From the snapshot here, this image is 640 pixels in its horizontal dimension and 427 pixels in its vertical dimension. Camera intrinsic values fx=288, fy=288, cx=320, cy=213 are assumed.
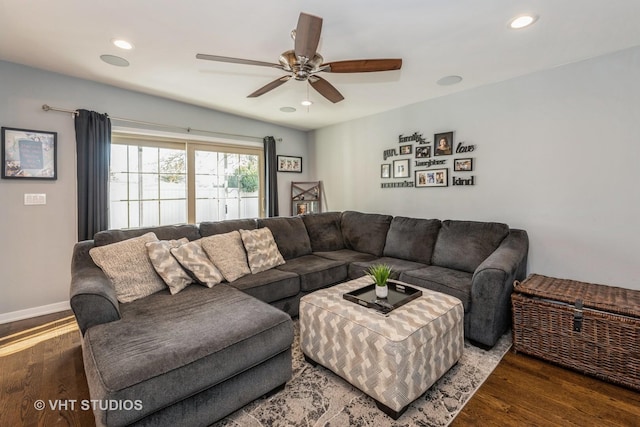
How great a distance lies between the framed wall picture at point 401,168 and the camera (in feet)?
13.1

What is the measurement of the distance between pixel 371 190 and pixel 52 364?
12.9 feet

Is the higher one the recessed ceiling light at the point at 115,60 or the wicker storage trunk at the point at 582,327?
the recessed ceiling light at the point at 115,60

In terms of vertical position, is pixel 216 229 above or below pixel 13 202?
below

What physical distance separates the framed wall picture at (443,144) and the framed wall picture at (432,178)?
21cm

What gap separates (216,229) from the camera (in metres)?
3.01

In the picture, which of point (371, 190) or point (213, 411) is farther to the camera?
point (371, 190)

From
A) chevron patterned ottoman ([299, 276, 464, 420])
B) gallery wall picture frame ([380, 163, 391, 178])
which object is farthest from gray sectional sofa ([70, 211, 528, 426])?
gallery wall picture frame ([380, 163, 391, 178])

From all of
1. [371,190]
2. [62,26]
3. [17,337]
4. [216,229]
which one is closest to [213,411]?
[216,229]

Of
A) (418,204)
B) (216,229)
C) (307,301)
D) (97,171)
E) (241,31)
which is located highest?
(241,31)

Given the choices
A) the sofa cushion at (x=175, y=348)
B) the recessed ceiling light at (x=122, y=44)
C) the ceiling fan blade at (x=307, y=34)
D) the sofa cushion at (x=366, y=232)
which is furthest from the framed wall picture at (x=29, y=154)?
the sofa cushion at (x=366, y=232)

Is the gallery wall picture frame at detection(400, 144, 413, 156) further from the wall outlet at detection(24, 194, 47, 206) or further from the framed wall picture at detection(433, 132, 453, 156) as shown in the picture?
the wall outlet at detection(24, 194, 47, 206)

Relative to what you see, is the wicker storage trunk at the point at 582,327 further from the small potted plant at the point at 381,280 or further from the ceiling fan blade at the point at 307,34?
the ceiling fan blade at the point at 307,34

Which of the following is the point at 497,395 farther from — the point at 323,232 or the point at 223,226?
the point at 223,226

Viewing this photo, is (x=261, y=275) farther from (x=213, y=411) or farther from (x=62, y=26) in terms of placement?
(x=62, y=26)
